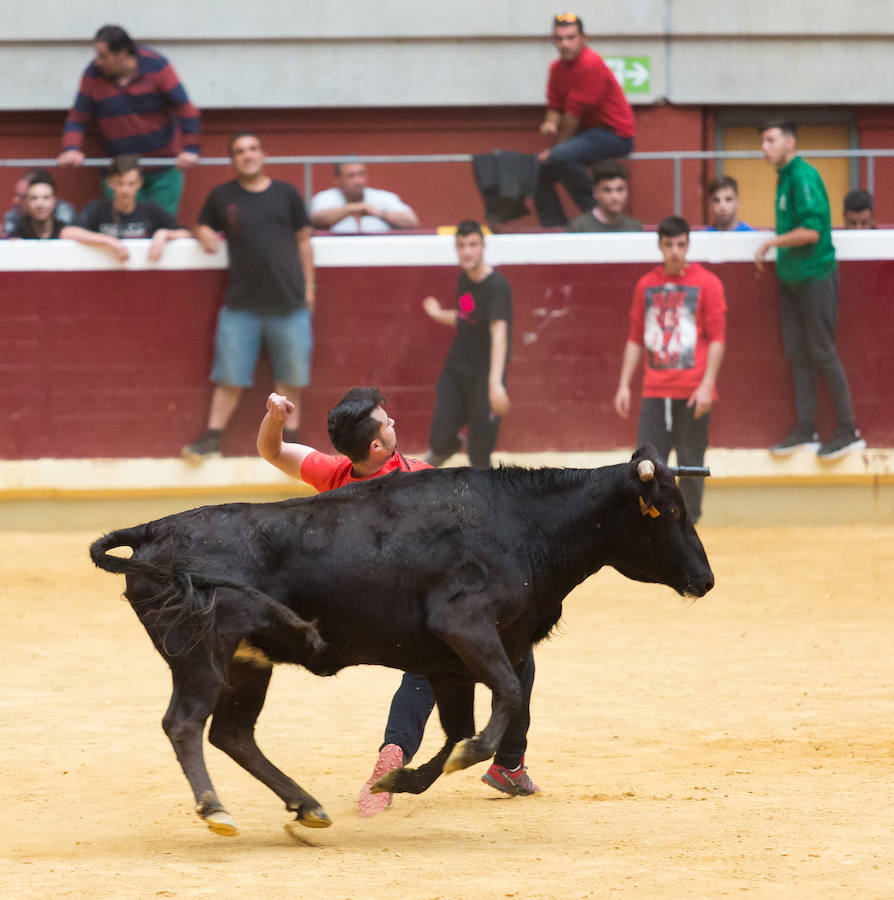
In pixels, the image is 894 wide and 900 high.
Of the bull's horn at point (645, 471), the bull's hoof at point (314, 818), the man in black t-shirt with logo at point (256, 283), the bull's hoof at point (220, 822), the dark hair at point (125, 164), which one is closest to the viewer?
the bull's hoof at point (220, 822)

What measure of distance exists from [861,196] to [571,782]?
7.14 metres

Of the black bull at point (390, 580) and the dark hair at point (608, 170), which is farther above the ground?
the dark hair at point (608, 170)

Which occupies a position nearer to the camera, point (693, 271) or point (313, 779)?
point (313, 779)

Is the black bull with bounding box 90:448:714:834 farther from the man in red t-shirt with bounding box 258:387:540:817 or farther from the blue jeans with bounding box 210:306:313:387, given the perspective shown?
the blue jeans with bounding box 210:306:313:387

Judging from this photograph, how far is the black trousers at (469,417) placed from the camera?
1120cm

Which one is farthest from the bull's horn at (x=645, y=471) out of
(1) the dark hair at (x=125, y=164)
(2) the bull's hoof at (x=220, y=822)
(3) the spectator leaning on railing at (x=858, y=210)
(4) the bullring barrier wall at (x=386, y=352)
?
(3) the spectator leaning on railing at (x=858, y=210)

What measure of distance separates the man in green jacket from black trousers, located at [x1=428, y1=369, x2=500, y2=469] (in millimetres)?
1982

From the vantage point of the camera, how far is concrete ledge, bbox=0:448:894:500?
11.6 metres

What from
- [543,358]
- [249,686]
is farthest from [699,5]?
[249,686]

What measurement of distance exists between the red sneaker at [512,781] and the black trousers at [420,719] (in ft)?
0.07

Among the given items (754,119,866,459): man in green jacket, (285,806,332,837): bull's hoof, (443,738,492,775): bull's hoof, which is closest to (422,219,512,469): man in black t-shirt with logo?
(754,119,866,459): man in green jacket

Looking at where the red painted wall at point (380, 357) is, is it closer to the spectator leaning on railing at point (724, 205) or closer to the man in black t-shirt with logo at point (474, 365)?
the spectator leaning on railing at point (724, 205)

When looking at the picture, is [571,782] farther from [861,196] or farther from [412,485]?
[861,196]

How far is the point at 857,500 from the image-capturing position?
11.7 meters
